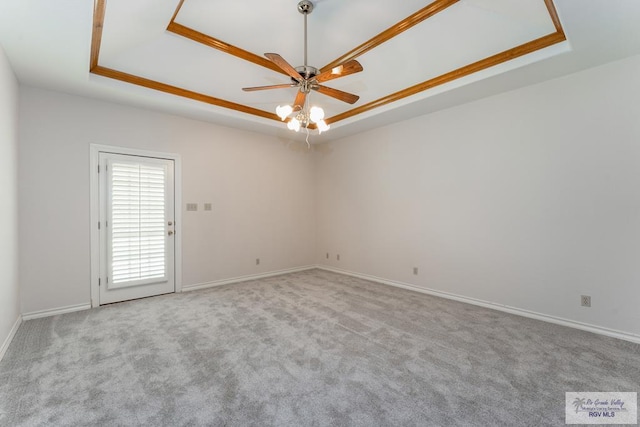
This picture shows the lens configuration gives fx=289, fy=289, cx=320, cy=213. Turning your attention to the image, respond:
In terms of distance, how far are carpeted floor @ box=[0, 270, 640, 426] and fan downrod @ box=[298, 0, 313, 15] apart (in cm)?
317

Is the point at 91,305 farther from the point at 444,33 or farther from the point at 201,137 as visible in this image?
the point at 444,33

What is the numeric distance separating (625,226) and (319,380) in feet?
11.2

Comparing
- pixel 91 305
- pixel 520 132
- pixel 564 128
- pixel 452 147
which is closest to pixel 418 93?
pixel 452 147

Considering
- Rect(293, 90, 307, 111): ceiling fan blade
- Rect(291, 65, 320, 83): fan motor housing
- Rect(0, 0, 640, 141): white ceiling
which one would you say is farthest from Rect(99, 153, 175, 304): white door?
Rect(291, 65, 320, 83): fan motor housing

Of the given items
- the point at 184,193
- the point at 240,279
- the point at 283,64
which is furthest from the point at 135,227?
the point at 283,64

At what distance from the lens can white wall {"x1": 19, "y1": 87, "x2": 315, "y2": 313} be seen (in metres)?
3.56

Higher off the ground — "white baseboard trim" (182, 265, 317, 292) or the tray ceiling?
the tray ceiling

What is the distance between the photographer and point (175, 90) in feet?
13.3

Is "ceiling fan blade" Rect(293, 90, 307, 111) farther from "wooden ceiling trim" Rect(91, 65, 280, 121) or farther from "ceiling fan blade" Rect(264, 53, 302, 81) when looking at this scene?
"wooden ceiling trim" Rect(91, 65, 280, 121)

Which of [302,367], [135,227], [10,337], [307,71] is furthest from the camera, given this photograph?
[135,227]

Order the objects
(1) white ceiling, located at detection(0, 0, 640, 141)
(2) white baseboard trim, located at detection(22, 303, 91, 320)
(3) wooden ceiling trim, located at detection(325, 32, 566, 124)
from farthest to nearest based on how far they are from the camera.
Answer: (2) white baseboard trim, located at detection(22, 303, 91, 320) → (3) wooden ceiling trim, located at detection(325, 32, 566, 124) → (1) white ceiling, located at detection(0, 0, 640, 141)

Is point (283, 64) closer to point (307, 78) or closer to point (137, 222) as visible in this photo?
point (307, 78)

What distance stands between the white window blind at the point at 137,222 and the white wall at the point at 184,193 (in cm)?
31

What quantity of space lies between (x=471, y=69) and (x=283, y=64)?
2.35 meters
